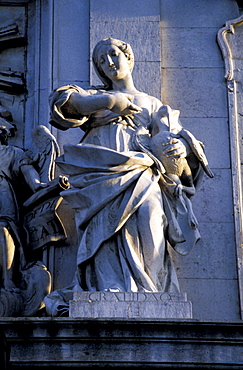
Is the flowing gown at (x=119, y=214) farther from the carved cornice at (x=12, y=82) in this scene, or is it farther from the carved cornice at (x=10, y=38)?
the carved cornice at (x=10, y=38)

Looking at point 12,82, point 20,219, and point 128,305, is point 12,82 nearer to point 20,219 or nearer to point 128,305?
point 20,219

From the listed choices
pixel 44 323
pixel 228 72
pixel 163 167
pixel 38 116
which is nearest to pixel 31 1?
pixel 38 116

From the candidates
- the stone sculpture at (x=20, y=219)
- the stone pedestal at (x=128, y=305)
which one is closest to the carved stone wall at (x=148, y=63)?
the stone sculpture at (x=20, y=219)

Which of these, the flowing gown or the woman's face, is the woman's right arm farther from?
the woman's face

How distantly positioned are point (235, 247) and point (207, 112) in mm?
1375

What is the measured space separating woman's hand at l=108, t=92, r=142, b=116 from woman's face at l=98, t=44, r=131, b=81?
42cm

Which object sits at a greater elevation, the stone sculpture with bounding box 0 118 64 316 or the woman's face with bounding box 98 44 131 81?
the woman's face with bounding box 98 44 131 81

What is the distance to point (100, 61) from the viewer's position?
10398 mm

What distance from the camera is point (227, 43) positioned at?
1155 cm

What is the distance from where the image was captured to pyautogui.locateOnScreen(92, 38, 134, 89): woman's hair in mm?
10406

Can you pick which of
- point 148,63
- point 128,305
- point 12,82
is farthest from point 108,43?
point 128,305

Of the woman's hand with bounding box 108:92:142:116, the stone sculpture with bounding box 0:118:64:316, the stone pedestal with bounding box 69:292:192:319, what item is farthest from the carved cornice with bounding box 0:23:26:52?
the stone pedestal with bounding box 69:292:192:319

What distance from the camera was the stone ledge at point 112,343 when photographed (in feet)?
29.1

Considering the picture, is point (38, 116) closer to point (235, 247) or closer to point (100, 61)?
point (100, 61)
